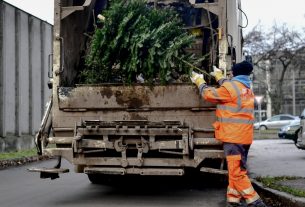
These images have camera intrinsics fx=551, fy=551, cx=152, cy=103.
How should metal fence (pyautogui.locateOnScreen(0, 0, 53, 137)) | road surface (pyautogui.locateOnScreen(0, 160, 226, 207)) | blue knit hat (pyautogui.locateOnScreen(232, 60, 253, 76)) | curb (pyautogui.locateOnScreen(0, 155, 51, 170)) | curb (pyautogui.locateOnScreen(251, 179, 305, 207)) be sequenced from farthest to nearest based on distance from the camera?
metal fence (pyautogui.locateOnScreen(0, 0, 53, 137))
curb (pyautogui.locateOnScreen(0, 155, 51, 170))
road surface (pyautogui.locateOnScreen(0, 160, 226, 207))
blue knit hat (pyautogui.locateOnScreen(232, 60, 253, 76))
curb (pyautogui.locateOnScreen(251, 179, 305, 207))

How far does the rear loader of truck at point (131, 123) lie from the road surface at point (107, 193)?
526mm

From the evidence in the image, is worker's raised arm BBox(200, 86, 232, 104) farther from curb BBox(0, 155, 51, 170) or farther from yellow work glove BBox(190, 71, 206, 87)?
curb BBox(0, 155, 51, 170)

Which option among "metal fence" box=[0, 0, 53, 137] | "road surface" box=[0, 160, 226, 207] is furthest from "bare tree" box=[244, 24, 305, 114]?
"road surface" box=[0, 160, 226, 207]

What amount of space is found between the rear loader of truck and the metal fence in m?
9.76

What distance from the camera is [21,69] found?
60.0 ft

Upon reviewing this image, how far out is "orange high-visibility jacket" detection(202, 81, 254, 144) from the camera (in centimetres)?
693

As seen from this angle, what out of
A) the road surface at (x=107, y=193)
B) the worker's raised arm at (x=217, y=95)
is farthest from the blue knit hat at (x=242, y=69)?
the road surface at (x=107, y=193)

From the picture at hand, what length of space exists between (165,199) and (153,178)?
230 centimetres

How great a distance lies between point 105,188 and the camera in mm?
A: 9250

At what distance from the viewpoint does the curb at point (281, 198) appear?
23.1 feet

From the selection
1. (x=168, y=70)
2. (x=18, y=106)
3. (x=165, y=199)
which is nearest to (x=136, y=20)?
(x=168, y=70)

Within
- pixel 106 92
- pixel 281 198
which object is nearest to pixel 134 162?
pixel 106 92

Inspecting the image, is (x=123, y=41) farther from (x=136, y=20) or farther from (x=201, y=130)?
(x=201, y=130)

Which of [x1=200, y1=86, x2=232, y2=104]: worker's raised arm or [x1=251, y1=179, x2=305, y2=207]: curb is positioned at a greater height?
[x1=200, y1=86, x2=232, y2=104]: worker's raised arm
